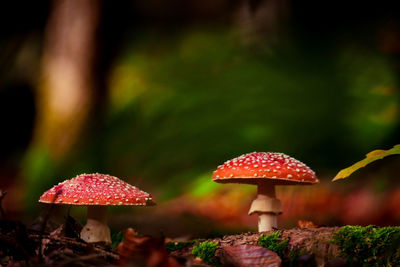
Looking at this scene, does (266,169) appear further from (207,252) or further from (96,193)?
(96,193)

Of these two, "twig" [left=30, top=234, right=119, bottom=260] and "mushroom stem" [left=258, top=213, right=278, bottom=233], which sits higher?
"mushroom stem" [left=258, top=213, right=278, bottom=233]

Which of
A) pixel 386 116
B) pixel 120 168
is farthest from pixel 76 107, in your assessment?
pixel 386 116

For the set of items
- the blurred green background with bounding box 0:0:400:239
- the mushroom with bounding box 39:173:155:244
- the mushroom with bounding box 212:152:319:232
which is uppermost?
the blurred green background with bounding box 0:0:400:239

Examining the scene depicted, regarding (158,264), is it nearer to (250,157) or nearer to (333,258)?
(333,258)

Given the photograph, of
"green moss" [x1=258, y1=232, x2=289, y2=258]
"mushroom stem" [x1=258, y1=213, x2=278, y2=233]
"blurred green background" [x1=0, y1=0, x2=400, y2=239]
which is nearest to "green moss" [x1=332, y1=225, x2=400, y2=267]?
"green moss" [x1=258, y1=232, x2=289, y2=258]

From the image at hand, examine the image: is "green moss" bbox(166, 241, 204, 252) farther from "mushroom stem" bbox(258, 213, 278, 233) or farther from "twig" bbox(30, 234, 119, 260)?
"mushroom stem" bbox(258, 213, 278, 233)

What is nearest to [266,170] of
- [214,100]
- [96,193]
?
[96,193]
